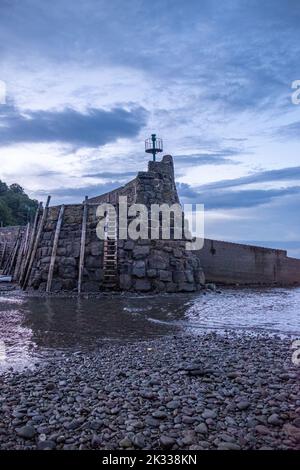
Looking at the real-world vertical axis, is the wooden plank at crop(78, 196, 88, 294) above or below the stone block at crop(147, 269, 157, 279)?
above

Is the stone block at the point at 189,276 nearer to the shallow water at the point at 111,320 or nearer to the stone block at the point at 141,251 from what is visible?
the stone block at the point at 141,251

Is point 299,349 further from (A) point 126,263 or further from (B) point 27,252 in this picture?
(B) point 27,252

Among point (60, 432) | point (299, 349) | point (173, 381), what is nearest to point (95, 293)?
point (299, 349)

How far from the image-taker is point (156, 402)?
4.20 meters

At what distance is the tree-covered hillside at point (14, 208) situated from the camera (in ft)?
157

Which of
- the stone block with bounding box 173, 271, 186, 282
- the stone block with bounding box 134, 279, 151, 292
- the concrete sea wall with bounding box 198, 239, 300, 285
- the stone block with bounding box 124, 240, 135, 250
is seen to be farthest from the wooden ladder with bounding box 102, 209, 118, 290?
the concrete sea wall with bounding box 198, 239, 300, 285

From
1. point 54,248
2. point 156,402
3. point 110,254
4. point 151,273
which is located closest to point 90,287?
point 110,254

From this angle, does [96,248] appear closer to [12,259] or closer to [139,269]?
[139,269]

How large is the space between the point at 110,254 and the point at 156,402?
13721 mm

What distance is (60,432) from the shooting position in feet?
11.9

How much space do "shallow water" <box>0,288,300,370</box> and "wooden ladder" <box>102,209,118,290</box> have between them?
5.67ft

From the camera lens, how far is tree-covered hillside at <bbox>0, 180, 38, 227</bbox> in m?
47.8

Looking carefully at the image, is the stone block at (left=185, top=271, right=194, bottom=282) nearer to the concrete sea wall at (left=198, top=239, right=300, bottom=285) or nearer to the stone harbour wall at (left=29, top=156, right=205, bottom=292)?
the stone harbour wall at (left=29, top=156, right=205, bottom=292)

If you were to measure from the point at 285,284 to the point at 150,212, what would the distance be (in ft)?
41.6
